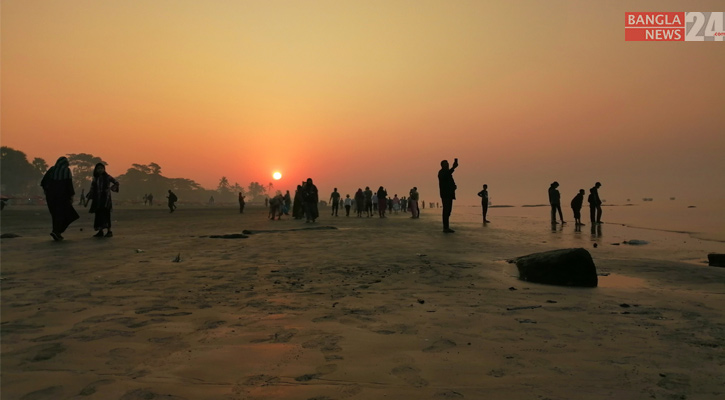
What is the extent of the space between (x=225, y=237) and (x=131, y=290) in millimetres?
7126

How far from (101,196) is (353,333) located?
11.1 meters

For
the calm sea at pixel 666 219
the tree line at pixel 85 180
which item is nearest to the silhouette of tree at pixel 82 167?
the tree line at pixel 85 180

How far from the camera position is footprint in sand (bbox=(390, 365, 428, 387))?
2.44 meters

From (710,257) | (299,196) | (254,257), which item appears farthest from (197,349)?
(299,196)

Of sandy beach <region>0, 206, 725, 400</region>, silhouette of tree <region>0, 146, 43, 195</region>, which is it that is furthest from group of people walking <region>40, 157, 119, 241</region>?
silhouette of tree <region>0, 146, 43, 195</region>

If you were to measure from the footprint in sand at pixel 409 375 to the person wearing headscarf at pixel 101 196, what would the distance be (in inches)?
456

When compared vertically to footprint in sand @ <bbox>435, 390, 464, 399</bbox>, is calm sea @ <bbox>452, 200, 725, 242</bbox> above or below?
below

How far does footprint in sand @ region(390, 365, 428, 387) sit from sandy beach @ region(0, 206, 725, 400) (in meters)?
0.02

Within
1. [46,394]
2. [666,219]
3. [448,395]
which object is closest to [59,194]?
[46,394]

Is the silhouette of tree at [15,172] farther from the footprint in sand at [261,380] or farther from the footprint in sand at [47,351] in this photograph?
the footprint in sand at [261,380]

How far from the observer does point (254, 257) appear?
801 cm

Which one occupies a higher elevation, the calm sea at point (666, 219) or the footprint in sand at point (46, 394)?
the footprint in sand at point (46, 394)

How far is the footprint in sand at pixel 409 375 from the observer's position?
2.44 meters

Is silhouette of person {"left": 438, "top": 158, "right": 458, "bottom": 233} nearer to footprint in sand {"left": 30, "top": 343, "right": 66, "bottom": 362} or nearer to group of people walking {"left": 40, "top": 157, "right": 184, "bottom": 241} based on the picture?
group of people walking {"left": 40, "top": 157, "right": 184, "bottom": 241}
